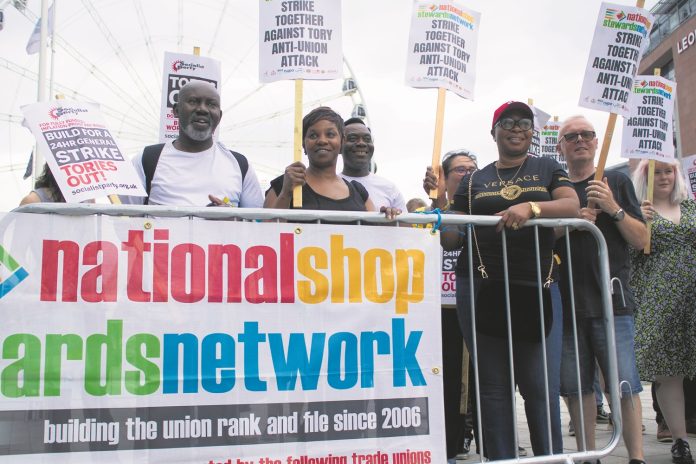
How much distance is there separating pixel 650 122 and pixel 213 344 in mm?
3849

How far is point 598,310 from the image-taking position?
3.96 m

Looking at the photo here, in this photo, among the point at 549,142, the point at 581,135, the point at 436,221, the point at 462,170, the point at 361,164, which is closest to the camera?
the point at 436,221

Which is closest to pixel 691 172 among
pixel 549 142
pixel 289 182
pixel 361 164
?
pixel 549 142

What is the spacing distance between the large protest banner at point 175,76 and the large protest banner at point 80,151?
1.31 metres

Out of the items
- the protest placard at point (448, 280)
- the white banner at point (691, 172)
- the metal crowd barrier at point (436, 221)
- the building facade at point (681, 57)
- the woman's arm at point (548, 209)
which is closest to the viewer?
the metal crowd barrier at point (436, 221)

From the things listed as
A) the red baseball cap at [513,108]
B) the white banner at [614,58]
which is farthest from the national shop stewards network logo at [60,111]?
the white banner at [614,58]

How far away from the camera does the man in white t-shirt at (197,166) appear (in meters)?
3.85

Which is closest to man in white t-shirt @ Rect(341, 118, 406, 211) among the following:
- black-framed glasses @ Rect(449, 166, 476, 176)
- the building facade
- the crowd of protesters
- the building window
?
the crowd of protesters

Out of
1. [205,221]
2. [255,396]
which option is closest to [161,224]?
[205,221]

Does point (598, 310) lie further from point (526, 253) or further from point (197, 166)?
point (197, 166)

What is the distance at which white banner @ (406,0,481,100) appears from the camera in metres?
4.52

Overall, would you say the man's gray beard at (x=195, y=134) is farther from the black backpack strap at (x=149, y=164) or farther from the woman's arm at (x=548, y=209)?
the woman's arm at (x=548, y=209)

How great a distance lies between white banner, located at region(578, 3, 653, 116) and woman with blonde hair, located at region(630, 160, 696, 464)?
29.9 inches

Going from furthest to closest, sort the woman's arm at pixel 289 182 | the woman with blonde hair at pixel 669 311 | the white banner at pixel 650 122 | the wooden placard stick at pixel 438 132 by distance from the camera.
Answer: the white banner at pixel 650 122, the woman with blonde hair at pixel 669 311, the wooden placard stick at pixel 438 132, the woman's arm at pixel 289 182
